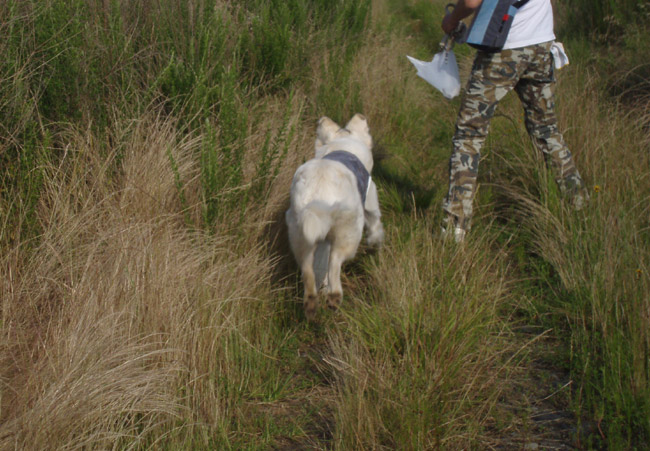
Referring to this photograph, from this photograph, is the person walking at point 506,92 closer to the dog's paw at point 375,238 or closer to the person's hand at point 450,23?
the person's hand at point 450,23

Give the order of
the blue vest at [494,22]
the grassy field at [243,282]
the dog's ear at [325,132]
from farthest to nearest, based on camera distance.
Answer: the dog's ear at [325,132]
the blue vest at [494,22]
the grassy field at [243,282]

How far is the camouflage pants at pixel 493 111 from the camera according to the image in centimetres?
409

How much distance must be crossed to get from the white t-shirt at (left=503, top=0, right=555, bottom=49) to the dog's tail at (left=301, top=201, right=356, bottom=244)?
162 centimetres

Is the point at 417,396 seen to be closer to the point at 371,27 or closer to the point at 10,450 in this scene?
the point at 10,450

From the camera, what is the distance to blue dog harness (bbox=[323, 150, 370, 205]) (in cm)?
412

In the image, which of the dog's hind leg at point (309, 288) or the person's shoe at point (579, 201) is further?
the person's shoe at point (579, 201)

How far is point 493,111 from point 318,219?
5.09 feet

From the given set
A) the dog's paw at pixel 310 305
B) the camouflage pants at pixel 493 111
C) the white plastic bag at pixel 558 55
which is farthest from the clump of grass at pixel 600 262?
the dog's paw at pixel 310 305

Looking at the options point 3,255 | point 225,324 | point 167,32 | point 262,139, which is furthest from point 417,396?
point 167,32

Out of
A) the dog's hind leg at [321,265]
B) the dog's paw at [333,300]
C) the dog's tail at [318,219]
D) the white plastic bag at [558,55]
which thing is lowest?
the dog's hind leg at [321,265]

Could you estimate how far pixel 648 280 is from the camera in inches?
129

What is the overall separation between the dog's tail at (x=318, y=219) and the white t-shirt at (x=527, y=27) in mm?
1618

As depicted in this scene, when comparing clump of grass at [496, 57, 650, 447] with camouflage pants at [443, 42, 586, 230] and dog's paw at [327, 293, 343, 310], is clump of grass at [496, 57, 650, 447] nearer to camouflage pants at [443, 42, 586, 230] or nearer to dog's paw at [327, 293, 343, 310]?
camouflage pants at [443, 42, 586, 230]

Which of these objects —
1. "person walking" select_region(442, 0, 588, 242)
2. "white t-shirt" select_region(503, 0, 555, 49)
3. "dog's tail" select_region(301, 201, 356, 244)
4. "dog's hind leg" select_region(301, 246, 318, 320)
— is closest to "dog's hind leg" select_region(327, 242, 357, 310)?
"dog's hind leg" select_region(301, 246, 318, 320)
